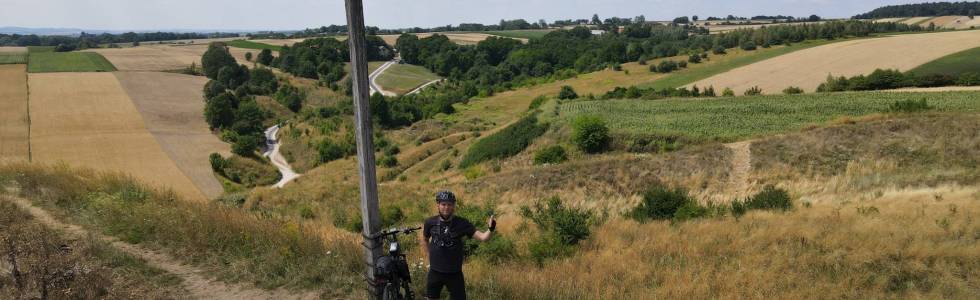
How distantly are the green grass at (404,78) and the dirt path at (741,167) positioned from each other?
80.6 meters

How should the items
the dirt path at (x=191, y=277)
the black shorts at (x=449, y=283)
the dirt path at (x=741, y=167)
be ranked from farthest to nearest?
1. the dirt path at (x=741, y=167)
2. the dirt path at (x=191, y=277)
3. the black shorts at (x=449, y=283)

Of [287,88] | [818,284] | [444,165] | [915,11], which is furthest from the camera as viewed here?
[915,11]

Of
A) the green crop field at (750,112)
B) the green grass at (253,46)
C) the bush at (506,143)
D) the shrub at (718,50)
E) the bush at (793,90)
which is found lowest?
the bush at (506,143)

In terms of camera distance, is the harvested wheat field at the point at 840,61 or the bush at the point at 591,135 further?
the harvested wheat field at the point at 840,61

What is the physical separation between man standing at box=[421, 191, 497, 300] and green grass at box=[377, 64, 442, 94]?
93734 mm

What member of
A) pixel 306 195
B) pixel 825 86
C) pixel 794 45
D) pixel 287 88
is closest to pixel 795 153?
pixel 306 195

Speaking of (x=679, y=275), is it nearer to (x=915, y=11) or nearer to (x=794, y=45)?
(x=794, y=45)

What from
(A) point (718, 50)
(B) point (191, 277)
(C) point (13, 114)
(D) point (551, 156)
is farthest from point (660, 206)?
(A) point (718, 50)

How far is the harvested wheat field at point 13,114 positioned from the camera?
40.0 metres

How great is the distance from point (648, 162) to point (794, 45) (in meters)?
66.2

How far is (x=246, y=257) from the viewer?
7.86 m

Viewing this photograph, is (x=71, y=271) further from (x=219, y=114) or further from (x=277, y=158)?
(x=219, y=114)

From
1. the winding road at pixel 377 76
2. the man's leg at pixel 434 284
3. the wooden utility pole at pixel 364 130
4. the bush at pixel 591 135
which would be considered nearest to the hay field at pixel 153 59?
the winding road at pixel 377 76

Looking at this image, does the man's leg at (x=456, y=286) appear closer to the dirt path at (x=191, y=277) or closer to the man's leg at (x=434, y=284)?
the man's leg at (x=434, y=284)
